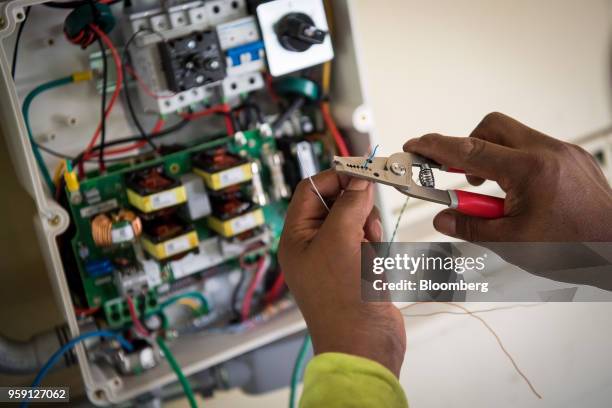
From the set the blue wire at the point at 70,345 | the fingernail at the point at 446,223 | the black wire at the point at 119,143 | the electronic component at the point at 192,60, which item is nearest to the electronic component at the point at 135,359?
the blue wire at the point at 70,345

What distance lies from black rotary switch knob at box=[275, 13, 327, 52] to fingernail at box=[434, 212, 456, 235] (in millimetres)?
451

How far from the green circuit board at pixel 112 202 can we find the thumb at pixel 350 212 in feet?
1.53

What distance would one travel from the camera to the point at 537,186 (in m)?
0.94

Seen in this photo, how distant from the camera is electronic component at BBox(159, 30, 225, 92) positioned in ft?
3.92

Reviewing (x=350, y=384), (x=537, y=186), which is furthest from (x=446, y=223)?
(x=350, y=384)

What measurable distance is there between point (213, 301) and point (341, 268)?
660 mm

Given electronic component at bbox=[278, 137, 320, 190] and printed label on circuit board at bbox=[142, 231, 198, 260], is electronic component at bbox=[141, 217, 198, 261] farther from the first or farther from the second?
electronic component at bbox=[278, 137, 320, 190]

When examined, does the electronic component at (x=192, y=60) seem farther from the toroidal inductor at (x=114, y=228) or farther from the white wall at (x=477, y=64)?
the white wall at (x=477, y=64)

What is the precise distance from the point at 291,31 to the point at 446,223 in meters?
0.49

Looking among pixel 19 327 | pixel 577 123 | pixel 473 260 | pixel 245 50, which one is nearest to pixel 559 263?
pixel 473 260

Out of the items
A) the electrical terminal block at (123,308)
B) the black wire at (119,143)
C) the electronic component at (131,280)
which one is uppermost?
the black wire at (119,143)

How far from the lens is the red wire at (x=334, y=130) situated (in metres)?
1.40

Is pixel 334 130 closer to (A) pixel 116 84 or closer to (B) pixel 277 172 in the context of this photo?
(B) pixel 277 172

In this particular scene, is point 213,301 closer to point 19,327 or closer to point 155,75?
point 19,327
